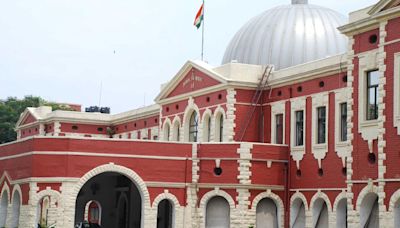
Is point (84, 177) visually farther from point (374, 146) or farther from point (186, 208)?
point (374, 146)

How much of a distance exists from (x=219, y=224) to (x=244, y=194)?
86.9 inches

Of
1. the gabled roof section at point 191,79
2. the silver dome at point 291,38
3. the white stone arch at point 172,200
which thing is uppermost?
the silver dome at point 291,38

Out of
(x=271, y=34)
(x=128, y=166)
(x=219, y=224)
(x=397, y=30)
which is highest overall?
(x=271, y=34)

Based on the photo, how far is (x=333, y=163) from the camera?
39719mm

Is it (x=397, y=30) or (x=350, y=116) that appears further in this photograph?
(x=350, y=116)

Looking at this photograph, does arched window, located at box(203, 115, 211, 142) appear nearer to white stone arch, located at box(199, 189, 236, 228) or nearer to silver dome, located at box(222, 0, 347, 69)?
silver dome, located at box(222, 0, 347, 69)

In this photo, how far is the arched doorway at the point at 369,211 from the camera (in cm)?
3331

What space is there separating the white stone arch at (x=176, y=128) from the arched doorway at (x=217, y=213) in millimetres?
8980

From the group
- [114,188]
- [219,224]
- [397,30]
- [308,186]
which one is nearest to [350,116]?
[397,30]

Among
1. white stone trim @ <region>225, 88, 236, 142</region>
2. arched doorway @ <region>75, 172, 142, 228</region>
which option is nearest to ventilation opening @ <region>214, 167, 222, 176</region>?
white stone trim @ <region>225, 88, 236, 142</region>

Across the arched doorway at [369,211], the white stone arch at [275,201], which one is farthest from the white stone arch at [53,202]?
the arched doorway at [369,211]

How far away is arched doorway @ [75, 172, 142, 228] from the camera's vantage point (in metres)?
51.2

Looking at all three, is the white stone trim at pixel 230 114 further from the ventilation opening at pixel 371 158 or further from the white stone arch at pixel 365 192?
the ventilation opening at pixel 371 158

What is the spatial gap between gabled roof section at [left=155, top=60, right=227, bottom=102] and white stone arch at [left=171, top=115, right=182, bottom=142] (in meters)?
1.66
